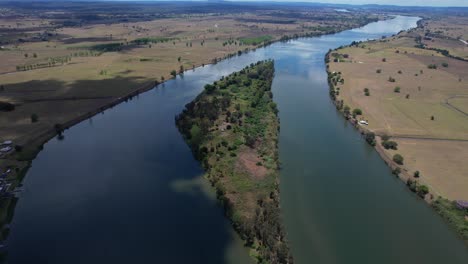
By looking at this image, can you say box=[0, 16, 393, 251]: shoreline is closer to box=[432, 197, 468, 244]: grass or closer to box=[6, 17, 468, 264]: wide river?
box=[6, 17, 468, 264]: wide river

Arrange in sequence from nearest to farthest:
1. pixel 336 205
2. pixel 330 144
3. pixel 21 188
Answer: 1. pixel 336 205
2. pixel 21 188
3. pixel 330 144

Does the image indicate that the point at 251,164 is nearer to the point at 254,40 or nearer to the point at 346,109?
the point at 346,109

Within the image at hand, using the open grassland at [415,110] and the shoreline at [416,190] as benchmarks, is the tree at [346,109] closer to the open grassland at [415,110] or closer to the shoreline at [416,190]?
the open grassland at [415,110]

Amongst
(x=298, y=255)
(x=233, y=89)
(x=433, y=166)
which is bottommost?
(x=298, y=255)

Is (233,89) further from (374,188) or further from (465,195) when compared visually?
(465,195)

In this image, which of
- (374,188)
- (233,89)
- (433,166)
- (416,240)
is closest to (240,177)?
(374,188)

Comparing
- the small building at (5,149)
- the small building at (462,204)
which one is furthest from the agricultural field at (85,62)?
the small building at (462,204)
